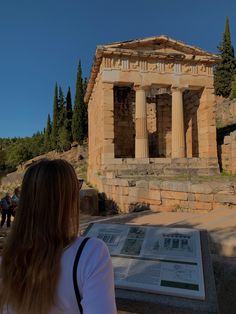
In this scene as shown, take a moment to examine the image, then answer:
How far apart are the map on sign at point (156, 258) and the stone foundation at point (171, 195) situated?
6090 mm

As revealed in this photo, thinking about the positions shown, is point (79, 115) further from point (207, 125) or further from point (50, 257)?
point (50, 257)

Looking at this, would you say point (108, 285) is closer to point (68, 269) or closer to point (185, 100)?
point (68, 269)

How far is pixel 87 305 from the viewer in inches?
53.9

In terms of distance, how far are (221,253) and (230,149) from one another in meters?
13.6

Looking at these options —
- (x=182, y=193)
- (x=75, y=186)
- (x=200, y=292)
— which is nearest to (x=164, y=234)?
(x=200, y=292)

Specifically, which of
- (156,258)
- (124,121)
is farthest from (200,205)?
(124,121)

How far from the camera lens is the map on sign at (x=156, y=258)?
7.49 ft

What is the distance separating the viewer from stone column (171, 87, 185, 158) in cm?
1806

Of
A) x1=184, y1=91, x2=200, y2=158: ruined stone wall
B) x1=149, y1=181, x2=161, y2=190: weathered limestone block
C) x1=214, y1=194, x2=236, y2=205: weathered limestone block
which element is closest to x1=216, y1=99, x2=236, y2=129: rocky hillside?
x1=184, y1=91, x2=200, y2=158: ruined stone wall

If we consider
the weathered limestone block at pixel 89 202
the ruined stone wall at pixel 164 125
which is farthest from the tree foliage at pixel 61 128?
the weathered limestone block at pixel 89 202

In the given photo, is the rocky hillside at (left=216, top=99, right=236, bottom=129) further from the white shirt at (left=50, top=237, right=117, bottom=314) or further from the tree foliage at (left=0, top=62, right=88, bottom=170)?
the white shirt at (left=50, top=237, right=117, bottom=314)

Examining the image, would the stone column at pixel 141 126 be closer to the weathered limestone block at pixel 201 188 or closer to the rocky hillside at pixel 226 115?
the weathered limestone block at pixel 201 188

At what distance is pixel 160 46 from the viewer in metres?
18.2

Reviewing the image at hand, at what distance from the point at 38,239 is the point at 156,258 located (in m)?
1.44
